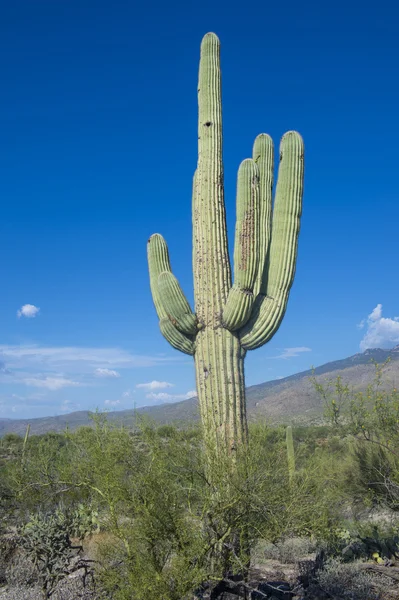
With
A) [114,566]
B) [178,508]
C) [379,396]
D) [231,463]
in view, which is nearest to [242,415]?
[231,463]

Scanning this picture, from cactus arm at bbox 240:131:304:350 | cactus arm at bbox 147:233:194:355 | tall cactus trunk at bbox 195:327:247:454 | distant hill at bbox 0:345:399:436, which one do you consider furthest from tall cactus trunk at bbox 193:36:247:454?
distant hill at bbox 0:345:399:436

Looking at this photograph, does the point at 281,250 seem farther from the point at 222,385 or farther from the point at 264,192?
the point at 222,385

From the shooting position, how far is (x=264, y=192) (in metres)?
8.79

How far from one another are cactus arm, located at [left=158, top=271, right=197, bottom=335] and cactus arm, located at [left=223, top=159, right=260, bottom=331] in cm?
50

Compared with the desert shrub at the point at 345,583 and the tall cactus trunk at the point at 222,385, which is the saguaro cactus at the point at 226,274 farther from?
the desert shrub at the point at 345,583

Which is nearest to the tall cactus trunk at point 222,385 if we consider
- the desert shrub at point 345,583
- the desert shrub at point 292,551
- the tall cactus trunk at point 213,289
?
the tall cactus trunk at point 213,289

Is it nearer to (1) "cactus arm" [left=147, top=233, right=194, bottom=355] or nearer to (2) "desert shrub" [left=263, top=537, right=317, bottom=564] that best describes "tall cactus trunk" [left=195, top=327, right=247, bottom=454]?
(1) "cactus arm" [left=147, top=233, right=194, bottom=355]

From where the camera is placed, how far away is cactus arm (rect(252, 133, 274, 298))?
8.09 m

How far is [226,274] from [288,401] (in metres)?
76.9

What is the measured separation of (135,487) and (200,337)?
2.38m

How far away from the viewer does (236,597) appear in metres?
6.01

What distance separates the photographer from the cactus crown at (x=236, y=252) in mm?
7699

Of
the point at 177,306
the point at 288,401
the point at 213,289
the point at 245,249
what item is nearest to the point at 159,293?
the point at 177,306

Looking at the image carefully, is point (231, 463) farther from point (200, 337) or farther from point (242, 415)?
point (200, 337)
